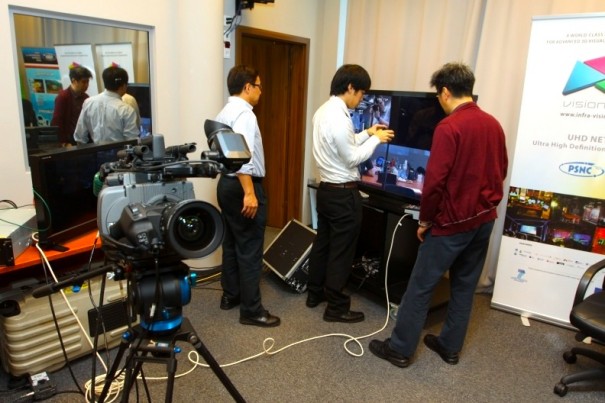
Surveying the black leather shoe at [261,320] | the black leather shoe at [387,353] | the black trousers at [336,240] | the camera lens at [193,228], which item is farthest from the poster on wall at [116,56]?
the black leather shoe at [387,353]

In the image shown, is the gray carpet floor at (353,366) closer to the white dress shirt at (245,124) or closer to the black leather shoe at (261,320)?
the black leather shoe at (261,320)

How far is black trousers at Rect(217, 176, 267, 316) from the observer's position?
2.41m

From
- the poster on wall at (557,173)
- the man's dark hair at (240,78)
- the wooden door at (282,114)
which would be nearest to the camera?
the man's dark hair at (240,78)

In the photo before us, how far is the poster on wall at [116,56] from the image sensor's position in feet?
8.66

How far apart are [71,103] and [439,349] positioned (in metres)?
2.51

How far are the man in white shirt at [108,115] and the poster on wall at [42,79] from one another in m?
0.19

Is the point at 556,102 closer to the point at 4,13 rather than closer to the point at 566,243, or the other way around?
the point at 566,243

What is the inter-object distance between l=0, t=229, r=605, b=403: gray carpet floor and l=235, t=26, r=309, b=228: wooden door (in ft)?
5.53

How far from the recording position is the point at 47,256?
6.34ft

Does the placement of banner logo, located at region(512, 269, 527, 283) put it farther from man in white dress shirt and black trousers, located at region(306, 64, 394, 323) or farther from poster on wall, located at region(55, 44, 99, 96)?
poster on wall, located at region(55, 44, 99, 96)

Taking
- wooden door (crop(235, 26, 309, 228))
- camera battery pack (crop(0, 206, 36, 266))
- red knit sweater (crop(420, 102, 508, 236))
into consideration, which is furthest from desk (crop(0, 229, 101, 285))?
wooden door (crop(235, 26, 309, 228))

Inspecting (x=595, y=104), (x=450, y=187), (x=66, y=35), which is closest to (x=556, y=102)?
(x=595, y=104)

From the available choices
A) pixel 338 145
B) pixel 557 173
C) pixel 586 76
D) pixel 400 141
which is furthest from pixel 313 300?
pixel 586 76

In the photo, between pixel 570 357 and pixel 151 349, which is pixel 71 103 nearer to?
pixel 151 349
